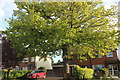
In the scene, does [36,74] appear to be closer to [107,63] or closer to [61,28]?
[107,63]

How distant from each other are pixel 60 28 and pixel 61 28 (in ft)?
0.27

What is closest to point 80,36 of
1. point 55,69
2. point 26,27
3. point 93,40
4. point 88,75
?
point 93,40

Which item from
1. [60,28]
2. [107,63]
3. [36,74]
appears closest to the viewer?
[60,28]

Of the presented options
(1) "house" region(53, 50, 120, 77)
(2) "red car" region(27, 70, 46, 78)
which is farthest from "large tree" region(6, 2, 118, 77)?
(1) "house" region(53, 50, 120, 77)

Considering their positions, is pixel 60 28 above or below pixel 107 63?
above

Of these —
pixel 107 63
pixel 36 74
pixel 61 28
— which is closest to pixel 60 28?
pixel 61 28

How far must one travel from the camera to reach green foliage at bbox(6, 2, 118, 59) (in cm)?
935

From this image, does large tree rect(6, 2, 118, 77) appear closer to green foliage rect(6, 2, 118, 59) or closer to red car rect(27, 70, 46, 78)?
green foliage rect(6, 2, 118, 59)

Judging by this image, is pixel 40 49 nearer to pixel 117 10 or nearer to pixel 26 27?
pixel 26 27

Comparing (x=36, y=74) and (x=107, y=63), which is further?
(x=107, y=63)

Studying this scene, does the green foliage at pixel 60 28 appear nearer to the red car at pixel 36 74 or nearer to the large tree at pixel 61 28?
the large tree at pixel 61 28

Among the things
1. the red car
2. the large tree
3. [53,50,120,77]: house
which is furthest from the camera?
[53,50,120,77]: house

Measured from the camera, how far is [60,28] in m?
9.06

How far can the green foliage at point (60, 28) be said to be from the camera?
30.7 ft
